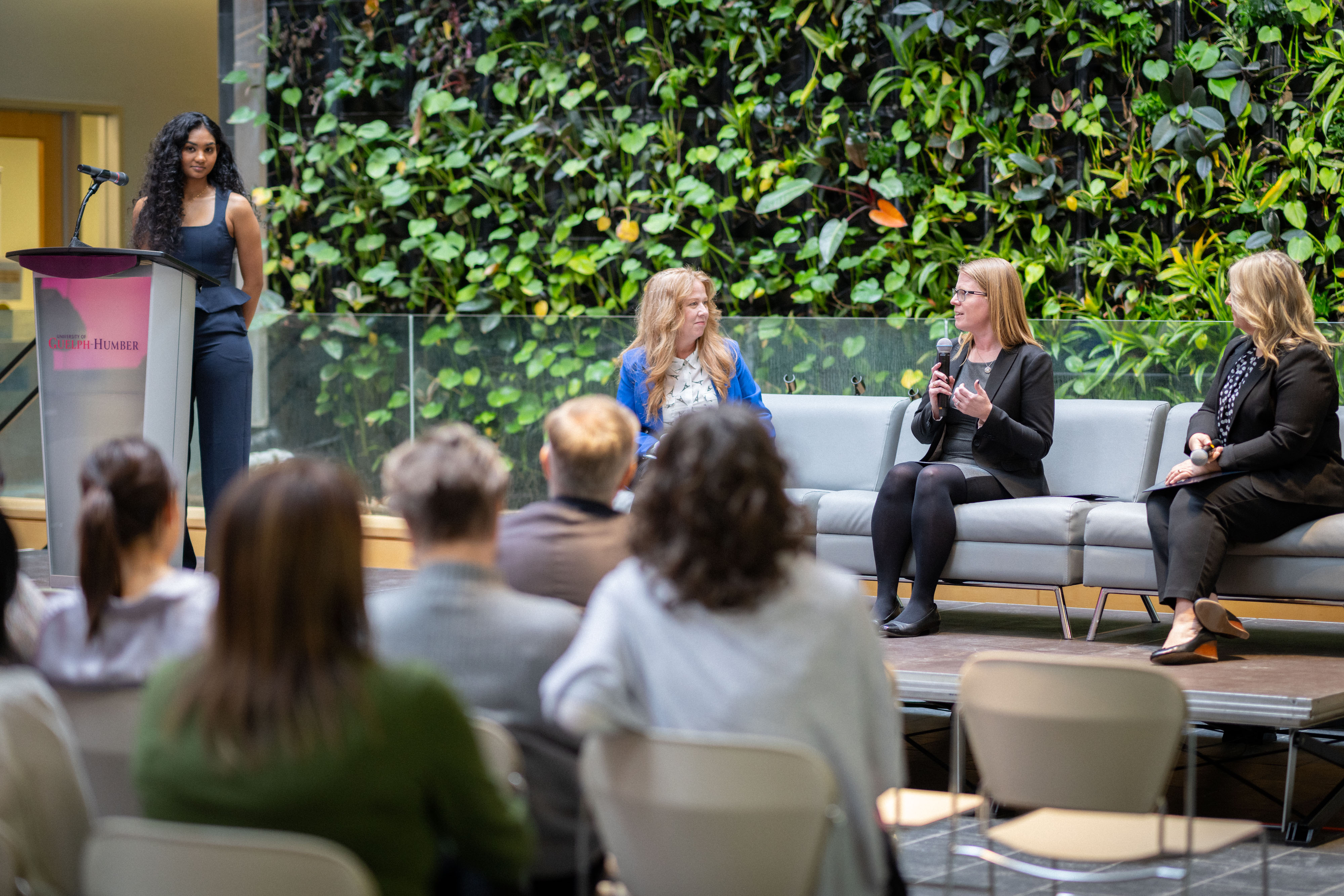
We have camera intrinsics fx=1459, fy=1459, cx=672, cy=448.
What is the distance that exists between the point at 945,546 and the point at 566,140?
11.7 ft

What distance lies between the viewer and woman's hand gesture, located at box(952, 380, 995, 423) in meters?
4.36

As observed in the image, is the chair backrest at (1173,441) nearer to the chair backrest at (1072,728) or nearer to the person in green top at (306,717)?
the chair backrest at (1072,728)

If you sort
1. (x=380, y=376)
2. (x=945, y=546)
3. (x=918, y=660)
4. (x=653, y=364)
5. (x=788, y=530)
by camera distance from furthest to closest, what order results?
1. (x=380, y=376)
2. (x=653, y=364)
3. (x=945, y=546)
4. (x=918, y=660)
5. (x=788, y=530)

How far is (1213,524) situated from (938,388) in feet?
3.07

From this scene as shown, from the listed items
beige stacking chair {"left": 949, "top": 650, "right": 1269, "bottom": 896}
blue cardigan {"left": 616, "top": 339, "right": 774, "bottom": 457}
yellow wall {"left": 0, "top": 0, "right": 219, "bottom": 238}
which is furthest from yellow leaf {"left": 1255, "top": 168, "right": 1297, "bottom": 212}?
yellow wall {"left": 0, "top": 0, "right": 219, "bottom": 238}

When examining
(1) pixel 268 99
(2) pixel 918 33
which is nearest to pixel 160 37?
(1) pixel 268 99

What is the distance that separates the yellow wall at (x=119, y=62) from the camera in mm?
9020

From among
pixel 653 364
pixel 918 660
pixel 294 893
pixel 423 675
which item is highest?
pixel 653 364

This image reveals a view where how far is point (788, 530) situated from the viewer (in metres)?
1.94

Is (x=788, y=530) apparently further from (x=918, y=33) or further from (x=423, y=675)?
(x=918, y=33)

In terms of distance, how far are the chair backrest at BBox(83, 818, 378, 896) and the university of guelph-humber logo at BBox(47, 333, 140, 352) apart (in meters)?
2.74

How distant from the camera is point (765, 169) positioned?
266 inches

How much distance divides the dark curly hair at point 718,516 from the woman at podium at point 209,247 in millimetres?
2633

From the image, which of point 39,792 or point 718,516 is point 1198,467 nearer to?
point 718,516
